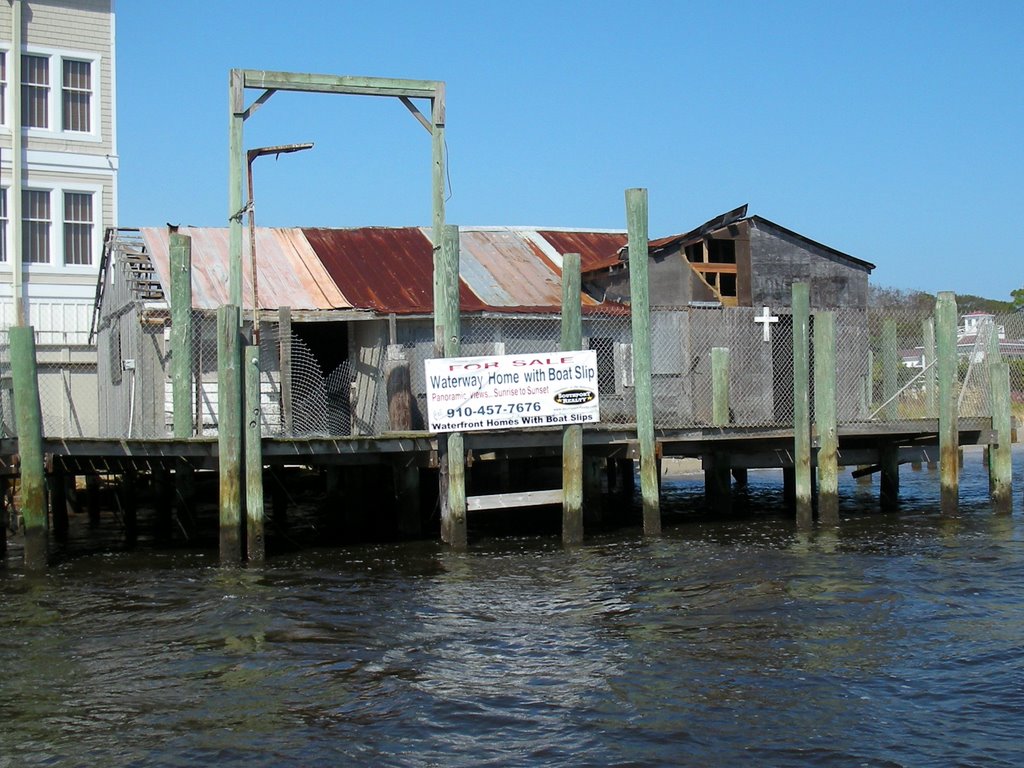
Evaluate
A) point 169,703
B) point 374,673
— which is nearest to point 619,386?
point 374,673

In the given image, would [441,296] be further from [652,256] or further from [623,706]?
[623,706]

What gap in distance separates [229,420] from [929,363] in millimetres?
11318

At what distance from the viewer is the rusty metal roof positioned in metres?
20.7

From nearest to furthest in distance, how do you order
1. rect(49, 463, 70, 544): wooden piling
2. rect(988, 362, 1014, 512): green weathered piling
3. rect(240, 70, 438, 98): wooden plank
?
rect(240, 70, 438, 98): wooden plank, rect(988, 362, 1014, 512): green weathered piling, rect(49, 463, 70, 544): wooden piling

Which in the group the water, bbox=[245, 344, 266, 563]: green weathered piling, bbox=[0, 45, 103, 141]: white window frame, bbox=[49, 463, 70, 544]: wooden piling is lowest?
the water

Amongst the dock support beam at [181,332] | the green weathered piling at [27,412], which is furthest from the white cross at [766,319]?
the green weathered piling at [27,412]

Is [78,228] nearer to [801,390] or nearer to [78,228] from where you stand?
[78,228]

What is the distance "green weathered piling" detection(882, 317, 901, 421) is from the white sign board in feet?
17.7

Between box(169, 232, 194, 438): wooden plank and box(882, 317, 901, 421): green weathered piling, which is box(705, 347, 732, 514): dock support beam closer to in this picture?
box(882, 317, 901, 421): green weathered piling

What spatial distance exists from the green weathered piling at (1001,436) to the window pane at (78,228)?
20.9 m

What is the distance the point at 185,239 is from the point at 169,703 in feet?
26.6

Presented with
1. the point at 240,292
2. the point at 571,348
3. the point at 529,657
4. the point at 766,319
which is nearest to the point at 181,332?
the point at 240,292

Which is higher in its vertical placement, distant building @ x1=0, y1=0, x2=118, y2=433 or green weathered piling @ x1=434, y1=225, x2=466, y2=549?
distant building @ x1=0, y1=0, x2=118, y2=433

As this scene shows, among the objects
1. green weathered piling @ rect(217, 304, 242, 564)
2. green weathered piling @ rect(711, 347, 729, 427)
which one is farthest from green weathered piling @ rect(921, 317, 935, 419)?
green weathered piling @ rect(217, 304, 242, 564)
